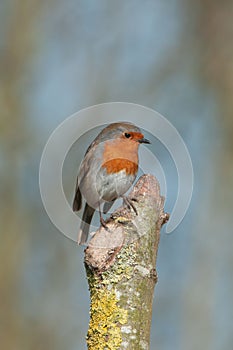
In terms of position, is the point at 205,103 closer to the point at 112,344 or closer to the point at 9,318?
the point at 9,318

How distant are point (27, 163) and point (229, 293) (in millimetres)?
2530

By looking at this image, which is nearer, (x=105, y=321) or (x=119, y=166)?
(x=105, y=321)

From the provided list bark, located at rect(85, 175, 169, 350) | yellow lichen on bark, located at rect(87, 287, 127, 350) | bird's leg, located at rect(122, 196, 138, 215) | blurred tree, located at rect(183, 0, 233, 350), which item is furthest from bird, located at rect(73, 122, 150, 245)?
blurred tree, located at rect(183, 0, 233, 350)

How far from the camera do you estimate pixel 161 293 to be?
727cm

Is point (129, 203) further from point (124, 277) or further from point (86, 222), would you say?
point (86, 222)

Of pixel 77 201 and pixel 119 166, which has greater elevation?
pixel 119 166

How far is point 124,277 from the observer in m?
2.60

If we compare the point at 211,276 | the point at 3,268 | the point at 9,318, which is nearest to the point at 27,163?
the point at 3,268

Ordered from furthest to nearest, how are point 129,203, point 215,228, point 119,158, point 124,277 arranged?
point 215,228
point 119,158
point 129,203
point 124,277

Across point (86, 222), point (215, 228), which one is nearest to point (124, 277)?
point (86, 222)

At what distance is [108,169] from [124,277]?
2.17 m

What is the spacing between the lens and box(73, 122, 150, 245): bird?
4621mm

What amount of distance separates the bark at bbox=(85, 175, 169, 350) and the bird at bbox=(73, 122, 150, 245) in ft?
5.71

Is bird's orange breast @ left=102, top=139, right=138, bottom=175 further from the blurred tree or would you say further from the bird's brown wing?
the blurred tree
